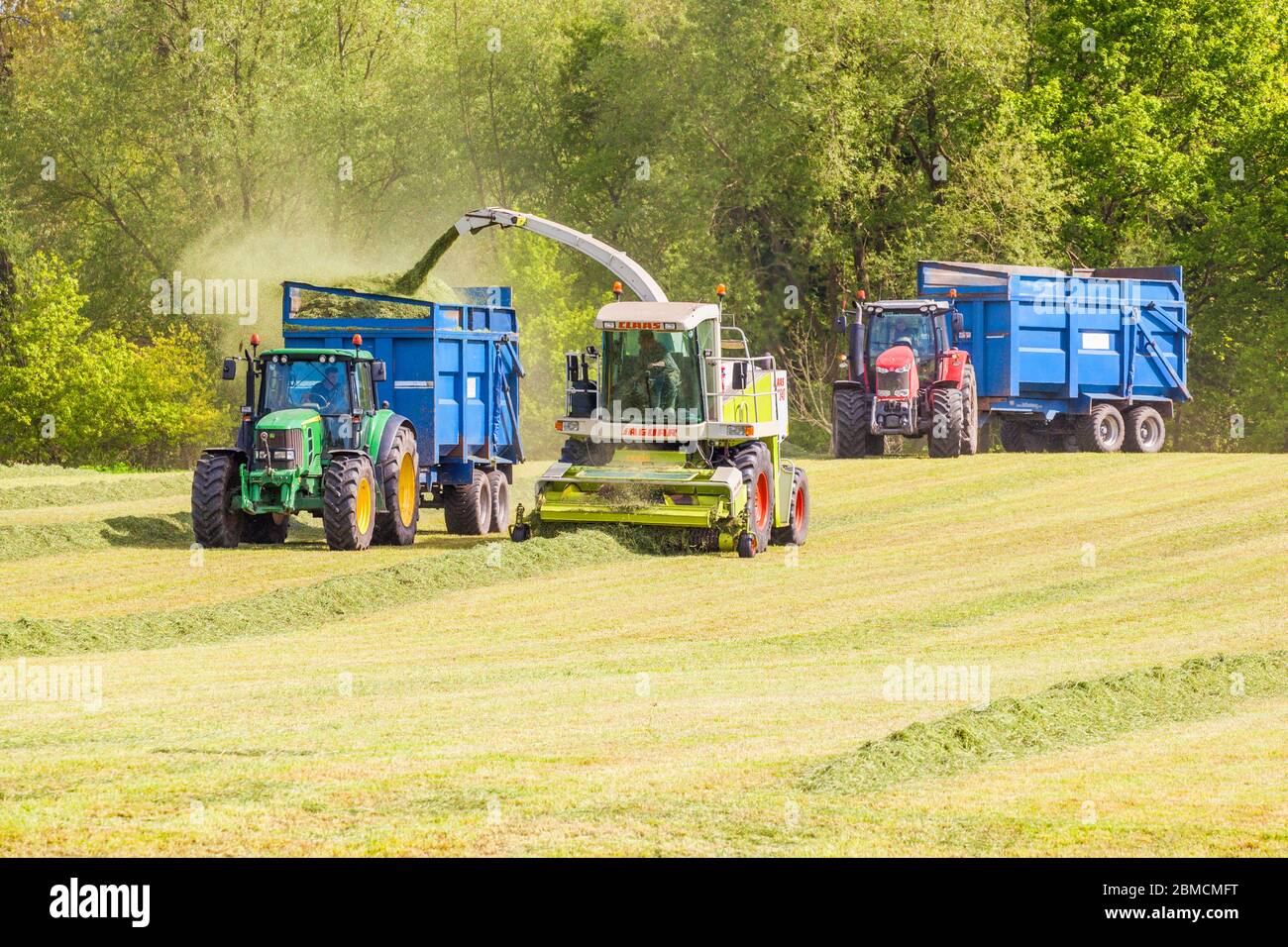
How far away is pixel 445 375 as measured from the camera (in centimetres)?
2442

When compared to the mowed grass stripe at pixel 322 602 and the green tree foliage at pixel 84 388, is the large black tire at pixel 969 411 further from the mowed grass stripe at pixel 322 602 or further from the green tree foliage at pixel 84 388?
the green tree foliage at pixel 84 388

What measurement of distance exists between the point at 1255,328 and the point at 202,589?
38.1m

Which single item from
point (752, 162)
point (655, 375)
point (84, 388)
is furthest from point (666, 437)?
point (84, 388)

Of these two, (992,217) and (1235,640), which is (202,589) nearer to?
(1235,640)

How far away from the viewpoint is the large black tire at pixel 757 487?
2214 centimetres

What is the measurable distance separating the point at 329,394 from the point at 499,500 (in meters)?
4.53

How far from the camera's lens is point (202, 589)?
19172 mm

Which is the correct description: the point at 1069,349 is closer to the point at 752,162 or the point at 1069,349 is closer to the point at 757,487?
the point at 752,162

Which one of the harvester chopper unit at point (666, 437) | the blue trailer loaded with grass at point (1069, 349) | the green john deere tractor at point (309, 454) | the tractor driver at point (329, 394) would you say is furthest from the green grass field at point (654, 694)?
the blue trailer loaded with grass at point (1069, 349)

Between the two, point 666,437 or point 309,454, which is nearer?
point 309,454

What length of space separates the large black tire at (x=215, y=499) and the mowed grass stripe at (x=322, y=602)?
2966 mm

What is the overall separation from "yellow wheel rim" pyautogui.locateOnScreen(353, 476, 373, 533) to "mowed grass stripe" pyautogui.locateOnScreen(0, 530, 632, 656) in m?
1.64

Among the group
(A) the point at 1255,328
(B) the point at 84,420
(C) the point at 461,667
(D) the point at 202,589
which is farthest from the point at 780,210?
(C) the point at 461,667

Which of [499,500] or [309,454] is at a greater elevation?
[309,454]
